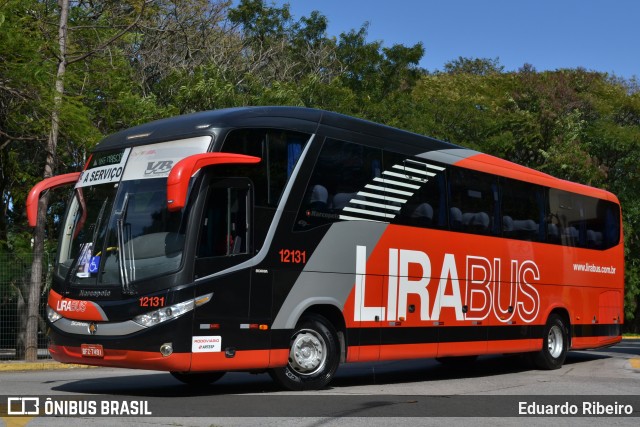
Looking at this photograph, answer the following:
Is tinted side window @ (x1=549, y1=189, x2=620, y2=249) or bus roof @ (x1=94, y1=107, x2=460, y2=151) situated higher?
bus roof @ (x1=94, y1=107, x2=460, y2=151)

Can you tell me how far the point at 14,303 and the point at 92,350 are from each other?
32.7ft

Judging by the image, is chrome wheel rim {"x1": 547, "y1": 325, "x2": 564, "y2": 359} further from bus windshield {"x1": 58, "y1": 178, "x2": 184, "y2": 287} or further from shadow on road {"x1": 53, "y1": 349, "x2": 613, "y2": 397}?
bus windshield {"x1": 58, "y1": 178, "x2": 184, "y2": 287}

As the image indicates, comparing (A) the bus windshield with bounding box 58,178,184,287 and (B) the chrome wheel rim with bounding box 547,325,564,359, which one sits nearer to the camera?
(A) the bus windshield with bounding box 58,178,184,287

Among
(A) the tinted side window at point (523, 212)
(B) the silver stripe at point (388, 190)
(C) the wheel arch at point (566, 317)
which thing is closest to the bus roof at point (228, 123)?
(B) the silver stripe at point (388, 190)

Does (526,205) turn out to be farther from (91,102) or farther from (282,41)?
(282,41)

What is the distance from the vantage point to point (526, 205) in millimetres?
17531

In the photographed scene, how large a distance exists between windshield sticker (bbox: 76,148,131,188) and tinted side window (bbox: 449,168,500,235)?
559 cm

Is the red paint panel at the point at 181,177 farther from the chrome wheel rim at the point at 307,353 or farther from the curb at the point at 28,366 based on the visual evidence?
the curb at the point at 28,366

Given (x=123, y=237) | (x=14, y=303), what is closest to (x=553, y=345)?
(x=123, y=237)

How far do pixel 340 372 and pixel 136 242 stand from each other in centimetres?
620

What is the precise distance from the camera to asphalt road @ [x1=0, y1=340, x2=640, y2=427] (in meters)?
9.30

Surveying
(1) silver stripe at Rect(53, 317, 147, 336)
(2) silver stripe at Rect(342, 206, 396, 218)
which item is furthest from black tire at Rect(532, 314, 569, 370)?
(1) silver stripe at Rect(53, 317, 147, 336)

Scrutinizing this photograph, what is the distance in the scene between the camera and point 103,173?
40.4 feet

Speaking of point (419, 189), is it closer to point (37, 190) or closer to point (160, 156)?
point (160, 156)
